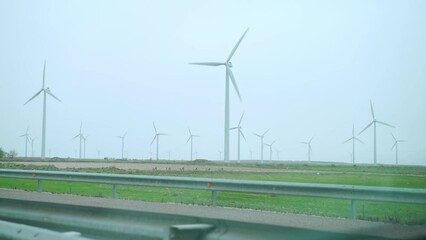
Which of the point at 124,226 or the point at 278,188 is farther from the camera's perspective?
the point at 278,188

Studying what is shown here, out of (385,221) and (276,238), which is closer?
(276,238)

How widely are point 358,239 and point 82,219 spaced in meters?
4.10

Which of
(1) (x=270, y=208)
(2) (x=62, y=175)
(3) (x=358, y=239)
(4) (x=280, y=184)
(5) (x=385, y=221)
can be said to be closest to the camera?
(3) (x=358, y=239)

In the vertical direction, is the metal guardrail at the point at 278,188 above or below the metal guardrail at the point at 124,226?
above

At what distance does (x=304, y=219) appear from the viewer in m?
11.7

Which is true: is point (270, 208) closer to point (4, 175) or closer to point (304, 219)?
point (304, 219)

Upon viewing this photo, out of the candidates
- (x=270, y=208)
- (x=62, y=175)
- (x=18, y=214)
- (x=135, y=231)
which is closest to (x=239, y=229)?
(x=135, y=231)

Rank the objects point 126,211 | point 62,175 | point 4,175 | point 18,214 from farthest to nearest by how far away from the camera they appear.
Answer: point 4,175, point 62,175, point 18,214, point 126,211

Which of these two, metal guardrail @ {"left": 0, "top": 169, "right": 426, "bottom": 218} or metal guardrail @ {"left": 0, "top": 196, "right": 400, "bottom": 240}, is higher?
metal guardrail @ {"left": 0, "top": 169, "right": 426, "bottom": 218}

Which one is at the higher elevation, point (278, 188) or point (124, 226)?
point (278, 188)

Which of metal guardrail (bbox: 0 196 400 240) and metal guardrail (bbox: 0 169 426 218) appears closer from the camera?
metal guardrail (bbox: 0 196 400 240)

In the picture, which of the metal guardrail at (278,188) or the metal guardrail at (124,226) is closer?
the metal guardrail at (124,226)

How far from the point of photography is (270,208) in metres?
14.7

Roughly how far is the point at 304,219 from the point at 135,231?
217 inches
